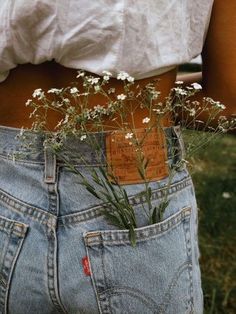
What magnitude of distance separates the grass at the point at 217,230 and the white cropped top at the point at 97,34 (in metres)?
1.37

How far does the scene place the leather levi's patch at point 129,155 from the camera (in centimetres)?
127

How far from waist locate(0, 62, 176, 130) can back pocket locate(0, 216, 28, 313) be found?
0.19 metres

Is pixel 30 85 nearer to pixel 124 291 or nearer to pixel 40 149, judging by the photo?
pixel 40 149

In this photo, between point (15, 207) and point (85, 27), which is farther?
point (15, 207)

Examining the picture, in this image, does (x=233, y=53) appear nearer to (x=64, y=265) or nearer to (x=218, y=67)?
(x=218, y=67)

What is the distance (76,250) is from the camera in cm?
127

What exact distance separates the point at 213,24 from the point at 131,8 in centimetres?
25

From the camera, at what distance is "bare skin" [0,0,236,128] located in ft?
4.30

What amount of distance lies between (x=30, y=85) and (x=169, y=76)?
0.27m

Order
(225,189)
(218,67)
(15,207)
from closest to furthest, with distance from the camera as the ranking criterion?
(15,207)
(218,67)
(225,189)

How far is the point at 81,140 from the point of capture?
1.25m

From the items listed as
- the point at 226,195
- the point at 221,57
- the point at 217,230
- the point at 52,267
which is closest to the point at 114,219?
the point at 52,267

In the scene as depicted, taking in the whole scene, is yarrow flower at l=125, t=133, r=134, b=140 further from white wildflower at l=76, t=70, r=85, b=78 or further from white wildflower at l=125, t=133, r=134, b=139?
white wildflower at l=76, t=70, r=85, b=78

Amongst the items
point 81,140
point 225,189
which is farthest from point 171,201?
point 225,189
